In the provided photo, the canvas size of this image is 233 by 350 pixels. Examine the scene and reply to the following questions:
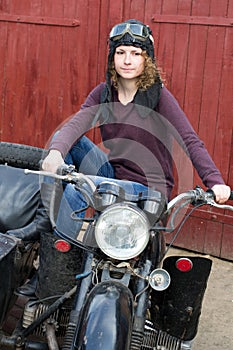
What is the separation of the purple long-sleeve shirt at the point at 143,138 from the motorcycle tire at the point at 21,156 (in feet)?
2.48

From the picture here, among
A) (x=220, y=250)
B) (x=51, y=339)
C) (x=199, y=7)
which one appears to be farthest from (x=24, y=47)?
(x=51, y=339)

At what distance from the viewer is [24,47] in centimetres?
598

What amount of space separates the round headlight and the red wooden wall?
9.35 ft

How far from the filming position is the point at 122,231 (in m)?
2.53

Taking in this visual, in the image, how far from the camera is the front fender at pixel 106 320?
240 cm

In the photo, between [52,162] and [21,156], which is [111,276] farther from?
[21,156]

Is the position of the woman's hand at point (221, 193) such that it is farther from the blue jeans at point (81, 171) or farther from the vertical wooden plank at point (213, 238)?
the vertical wooden plank at point (213, 238)

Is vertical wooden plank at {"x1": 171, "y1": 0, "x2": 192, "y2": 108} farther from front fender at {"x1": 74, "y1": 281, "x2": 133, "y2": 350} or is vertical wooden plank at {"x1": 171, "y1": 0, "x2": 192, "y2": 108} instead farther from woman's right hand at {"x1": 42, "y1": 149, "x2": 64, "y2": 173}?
front fender at {"x1": 74, "y1": 281, "x2": 133, "y2": 350}

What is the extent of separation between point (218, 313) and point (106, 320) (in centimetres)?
226

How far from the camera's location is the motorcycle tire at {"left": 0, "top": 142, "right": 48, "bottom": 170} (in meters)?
4.11

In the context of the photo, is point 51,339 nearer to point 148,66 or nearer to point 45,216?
point 45,216

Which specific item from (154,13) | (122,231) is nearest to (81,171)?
(122,231)

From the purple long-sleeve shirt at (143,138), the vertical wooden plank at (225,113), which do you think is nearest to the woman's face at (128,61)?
the purple long-sleeve shirt at (143,138)

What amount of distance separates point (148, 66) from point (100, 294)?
1.31m
